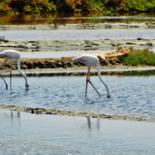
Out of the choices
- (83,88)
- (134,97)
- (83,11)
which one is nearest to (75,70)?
(83,88)

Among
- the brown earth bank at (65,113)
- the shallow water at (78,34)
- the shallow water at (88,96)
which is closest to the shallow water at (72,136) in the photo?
the brown earth bank at (65,113)

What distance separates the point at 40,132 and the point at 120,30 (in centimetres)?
4137

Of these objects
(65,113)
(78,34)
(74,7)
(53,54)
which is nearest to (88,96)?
(65,113)

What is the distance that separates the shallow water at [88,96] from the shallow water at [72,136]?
1639mm

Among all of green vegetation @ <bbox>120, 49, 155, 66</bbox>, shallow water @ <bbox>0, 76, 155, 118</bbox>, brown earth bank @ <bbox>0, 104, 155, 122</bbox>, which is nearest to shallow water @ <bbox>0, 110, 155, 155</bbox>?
brown earth bank @ <bbox>0, 104, 155, 122</bbox>

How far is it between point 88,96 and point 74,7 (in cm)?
7328

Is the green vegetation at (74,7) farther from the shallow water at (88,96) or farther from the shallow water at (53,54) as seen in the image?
the shallow water at (88,96)

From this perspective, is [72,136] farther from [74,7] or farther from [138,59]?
[74,7]

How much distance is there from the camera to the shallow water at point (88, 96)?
730 inches

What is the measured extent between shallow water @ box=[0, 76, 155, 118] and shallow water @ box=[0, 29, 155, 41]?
21603 mm

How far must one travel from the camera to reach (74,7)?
93.8 meters

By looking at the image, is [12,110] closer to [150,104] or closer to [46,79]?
[150,104]

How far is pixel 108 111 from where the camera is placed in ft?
58.9

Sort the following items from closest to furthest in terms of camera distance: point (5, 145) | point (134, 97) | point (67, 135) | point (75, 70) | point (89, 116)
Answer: point (5, 145)
point (67, 135)
point (89, 116)
point (134, 97)
point (75, 70)
